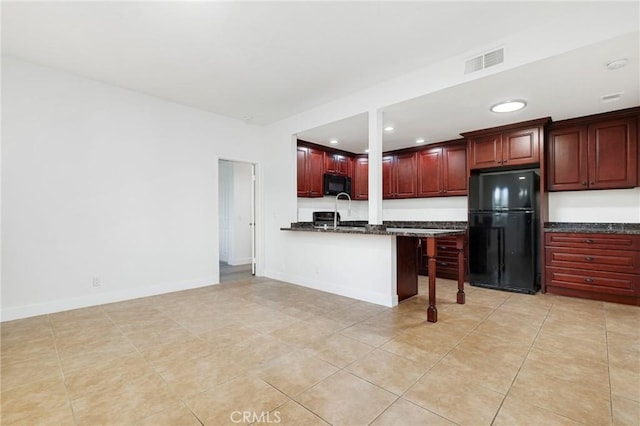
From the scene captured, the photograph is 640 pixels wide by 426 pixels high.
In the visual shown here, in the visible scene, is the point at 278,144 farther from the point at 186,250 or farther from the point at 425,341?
the point at 425,341

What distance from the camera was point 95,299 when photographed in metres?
3.66

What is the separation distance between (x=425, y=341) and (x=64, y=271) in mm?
4121

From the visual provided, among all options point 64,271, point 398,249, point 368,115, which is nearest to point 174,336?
point 64,271

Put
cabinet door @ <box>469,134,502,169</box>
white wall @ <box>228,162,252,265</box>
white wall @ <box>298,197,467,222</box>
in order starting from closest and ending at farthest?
cabinet door @ <box>469,134,502,169</box> → white wall @ <box>298,197,467,222</box> → white wall @ <box>228,162,252,265</box>

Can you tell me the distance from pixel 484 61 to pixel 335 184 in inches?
141

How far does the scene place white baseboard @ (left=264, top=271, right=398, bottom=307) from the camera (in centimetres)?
360

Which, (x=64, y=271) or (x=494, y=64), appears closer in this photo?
(x=494, y=64)

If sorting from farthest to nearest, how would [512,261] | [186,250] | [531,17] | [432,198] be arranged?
[432,198] → [186,250] → [512,261] → [531,17]

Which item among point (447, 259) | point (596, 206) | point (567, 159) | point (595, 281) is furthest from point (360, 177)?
point (595, 281)

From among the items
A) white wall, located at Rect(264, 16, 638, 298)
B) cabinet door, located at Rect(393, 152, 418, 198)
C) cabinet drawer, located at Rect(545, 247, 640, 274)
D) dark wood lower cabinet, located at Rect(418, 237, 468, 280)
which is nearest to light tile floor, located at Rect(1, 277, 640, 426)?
cabinet drawer, located at Rect(545, 247, 640, 274)

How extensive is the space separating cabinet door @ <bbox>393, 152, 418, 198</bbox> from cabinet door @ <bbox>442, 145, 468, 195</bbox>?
581 millimetres

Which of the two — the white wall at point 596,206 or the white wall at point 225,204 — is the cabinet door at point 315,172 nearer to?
the white wall at point 225,204

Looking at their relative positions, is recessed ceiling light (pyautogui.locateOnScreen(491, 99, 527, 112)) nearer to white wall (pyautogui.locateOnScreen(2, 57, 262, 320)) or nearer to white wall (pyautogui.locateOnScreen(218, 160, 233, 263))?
white wall (pyautogui.locateOnScreen(2, 57, 262, 320))

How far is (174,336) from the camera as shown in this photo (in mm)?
2709
